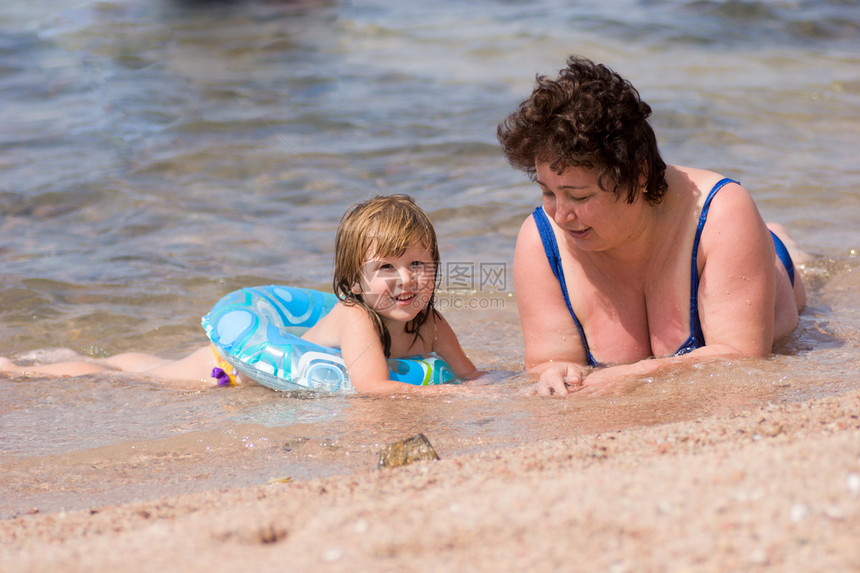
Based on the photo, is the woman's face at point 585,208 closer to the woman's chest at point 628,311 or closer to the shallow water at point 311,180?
the woman's chest at point 628,311

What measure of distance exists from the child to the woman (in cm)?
50

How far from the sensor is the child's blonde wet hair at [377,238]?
4035 mm

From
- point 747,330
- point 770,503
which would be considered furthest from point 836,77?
point 770,503

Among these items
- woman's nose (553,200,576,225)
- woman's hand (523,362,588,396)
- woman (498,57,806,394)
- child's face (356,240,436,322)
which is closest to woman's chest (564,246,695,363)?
woman (498,57,806,394)

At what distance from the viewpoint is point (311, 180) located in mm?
8250

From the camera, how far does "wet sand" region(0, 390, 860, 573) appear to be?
5.69ft

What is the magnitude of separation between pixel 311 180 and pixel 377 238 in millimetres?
4372

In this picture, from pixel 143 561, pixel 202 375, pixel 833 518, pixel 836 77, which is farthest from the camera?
pixel 836 77

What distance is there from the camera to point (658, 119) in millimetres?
9273

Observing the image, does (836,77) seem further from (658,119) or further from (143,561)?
(143,561)

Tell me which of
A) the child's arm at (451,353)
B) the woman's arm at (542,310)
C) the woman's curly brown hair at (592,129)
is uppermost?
the woman's curly brown hair at (592,129)

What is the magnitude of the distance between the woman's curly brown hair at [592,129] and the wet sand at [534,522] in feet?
4.45

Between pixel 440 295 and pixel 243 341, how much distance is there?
199 centimetres

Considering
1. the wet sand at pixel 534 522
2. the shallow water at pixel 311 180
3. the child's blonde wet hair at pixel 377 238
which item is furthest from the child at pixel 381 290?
the wet sand at pixel 534 522
